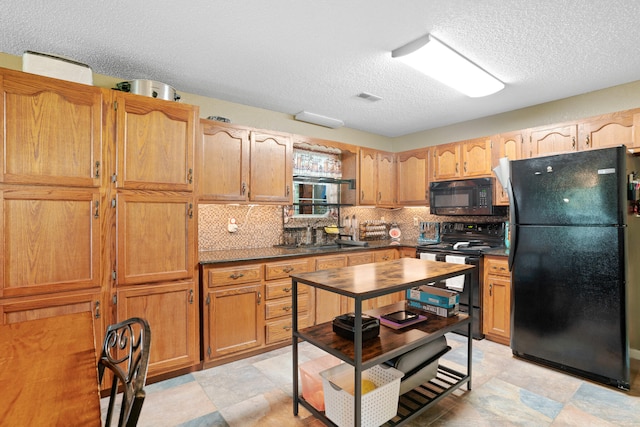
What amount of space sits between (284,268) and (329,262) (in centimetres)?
56

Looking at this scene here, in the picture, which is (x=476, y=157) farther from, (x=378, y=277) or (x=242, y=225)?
(x=242, y=225)

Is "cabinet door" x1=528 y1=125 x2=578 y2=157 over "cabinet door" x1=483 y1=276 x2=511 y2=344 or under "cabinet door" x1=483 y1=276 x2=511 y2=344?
over

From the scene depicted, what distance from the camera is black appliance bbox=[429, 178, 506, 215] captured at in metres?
3.64

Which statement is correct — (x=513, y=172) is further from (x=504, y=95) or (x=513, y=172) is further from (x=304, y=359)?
(x=304, y=359)

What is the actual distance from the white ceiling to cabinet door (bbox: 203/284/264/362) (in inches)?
74.7

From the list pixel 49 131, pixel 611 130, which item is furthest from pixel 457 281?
pixel 49 131

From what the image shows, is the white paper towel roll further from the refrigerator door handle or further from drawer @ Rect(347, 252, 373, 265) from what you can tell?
drawer @ Rect(347, 252, 373, 265)

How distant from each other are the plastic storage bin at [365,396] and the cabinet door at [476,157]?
268cm

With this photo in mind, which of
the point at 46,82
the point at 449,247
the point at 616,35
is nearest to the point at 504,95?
the point at 616,35

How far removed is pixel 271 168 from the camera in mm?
3381

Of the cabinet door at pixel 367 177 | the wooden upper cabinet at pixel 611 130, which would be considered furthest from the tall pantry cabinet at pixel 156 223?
the wooden upper cabinet at pixel 611 130

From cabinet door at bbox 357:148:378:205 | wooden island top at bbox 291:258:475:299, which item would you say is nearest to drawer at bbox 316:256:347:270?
cabinet door at bbox 357:148:378:205

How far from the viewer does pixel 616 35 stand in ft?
7.00

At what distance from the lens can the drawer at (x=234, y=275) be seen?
108 inches
